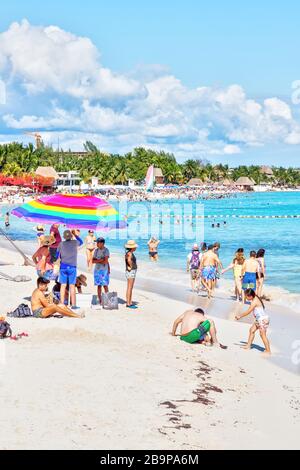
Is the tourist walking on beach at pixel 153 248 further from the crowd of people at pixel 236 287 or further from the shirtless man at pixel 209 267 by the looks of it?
the shirtless man at pixel 209 267

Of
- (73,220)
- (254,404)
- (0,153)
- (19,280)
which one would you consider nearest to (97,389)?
(254,404)

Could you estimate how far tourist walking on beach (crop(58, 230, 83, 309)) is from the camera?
12188 mm

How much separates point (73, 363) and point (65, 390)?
1.15 m

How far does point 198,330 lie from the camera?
10.9 meters

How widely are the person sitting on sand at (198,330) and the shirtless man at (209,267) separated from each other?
4896 mm

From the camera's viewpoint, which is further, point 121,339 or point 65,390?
point 121,339

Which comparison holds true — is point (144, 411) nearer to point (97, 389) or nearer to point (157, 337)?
point (97, 389)

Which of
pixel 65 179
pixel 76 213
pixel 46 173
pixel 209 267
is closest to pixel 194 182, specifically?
pixel 65 179

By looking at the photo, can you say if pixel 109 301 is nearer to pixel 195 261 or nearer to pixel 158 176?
pixel 195 261

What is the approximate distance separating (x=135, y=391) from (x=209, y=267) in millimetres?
8328

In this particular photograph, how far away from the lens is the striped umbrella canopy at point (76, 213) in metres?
12.8

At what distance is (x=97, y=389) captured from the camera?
7945 mm

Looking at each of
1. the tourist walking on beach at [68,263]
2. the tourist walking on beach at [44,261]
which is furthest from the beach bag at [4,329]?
the tourist walking on beach at [44,261]

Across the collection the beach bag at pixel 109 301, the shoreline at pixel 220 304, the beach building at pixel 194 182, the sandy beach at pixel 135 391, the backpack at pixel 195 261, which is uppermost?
the beach building at pixel 194 182
